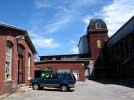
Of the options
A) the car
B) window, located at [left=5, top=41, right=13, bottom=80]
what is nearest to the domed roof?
the car

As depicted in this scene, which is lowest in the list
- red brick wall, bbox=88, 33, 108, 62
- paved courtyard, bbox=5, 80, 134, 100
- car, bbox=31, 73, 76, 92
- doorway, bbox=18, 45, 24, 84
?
paved courtyard, bbox=5, 80, 134, 100

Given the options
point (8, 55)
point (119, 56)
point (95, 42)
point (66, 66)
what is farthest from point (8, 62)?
point (95, 42)

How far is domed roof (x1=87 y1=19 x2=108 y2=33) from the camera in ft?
233

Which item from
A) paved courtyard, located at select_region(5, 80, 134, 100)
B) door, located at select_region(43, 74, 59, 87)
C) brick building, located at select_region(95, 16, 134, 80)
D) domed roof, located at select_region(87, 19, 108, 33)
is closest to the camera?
paved courtyard, located at select_region(5, 80, 134, 100)

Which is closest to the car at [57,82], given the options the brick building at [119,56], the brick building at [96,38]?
the brick building at [119,56]

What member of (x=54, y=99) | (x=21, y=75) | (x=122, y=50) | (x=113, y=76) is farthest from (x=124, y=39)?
(x=54, y=99)

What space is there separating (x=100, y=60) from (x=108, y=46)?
14.1 ft

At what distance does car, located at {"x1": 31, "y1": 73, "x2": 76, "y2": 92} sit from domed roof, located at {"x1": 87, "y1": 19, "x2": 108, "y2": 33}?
142 feet

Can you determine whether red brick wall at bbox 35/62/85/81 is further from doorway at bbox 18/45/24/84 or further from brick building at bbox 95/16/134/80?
doorway at bbox 18/45/24/84

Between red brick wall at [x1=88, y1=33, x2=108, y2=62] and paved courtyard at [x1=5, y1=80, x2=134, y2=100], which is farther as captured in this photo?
red brick wall at [x1=88, y1=33, x2=108, y2=62]

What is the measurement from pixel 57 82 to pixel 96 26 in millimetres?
45204

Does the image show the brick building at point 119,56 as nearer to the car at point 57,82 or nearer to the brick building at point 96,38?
the brick building at point 96,38

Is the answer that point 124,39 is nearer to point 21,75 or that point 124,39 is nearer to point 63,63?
point 63,63

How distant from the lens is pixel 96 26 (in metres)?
71.8
